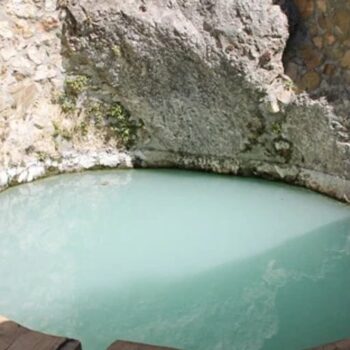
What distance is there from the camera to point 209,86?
5.39 metres

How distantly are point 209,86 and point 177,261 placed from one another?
1981 mm

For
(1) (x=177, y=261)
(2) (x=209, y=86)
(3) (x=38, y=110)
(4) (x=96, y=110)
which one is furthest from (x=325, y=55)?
(3) (x=38, y=110)

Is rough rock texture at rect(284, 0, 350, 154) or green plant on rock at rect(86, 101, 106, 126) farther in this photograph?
green plant on rock at rect(86, 101, 106, 126)

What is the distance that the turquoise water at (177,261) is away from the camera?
3.22 metres

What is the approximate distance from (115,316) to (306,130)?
2531 mm

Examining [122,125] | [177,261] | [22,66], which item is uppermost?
[22,66]

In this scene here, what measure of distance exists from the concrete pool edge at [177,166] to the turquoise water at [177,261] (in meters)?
0.10

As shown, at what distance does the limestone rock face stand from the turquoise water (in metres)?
0.24

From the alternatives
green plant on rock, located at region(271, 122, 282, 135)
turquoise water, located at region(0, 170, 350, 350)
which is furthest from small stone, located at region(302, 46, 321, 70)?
turquoise water, located at region(0, 170, 350, 350)

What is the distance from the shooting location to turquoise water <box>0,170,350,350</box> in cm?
322

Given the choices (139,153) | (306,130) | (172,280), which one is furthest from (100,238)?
(306,130)

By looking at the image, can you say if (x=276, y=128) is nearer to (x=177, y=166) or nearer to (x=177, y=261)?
(x=177, y=166)

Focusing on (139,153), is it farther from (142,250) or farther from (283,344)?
(283,344)

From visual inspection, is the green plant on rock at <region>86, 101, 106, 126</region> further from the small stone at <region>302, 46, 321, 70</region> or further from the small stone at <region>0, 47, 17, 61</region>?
the small stone at <region>302, 46, 321, 70</region>
